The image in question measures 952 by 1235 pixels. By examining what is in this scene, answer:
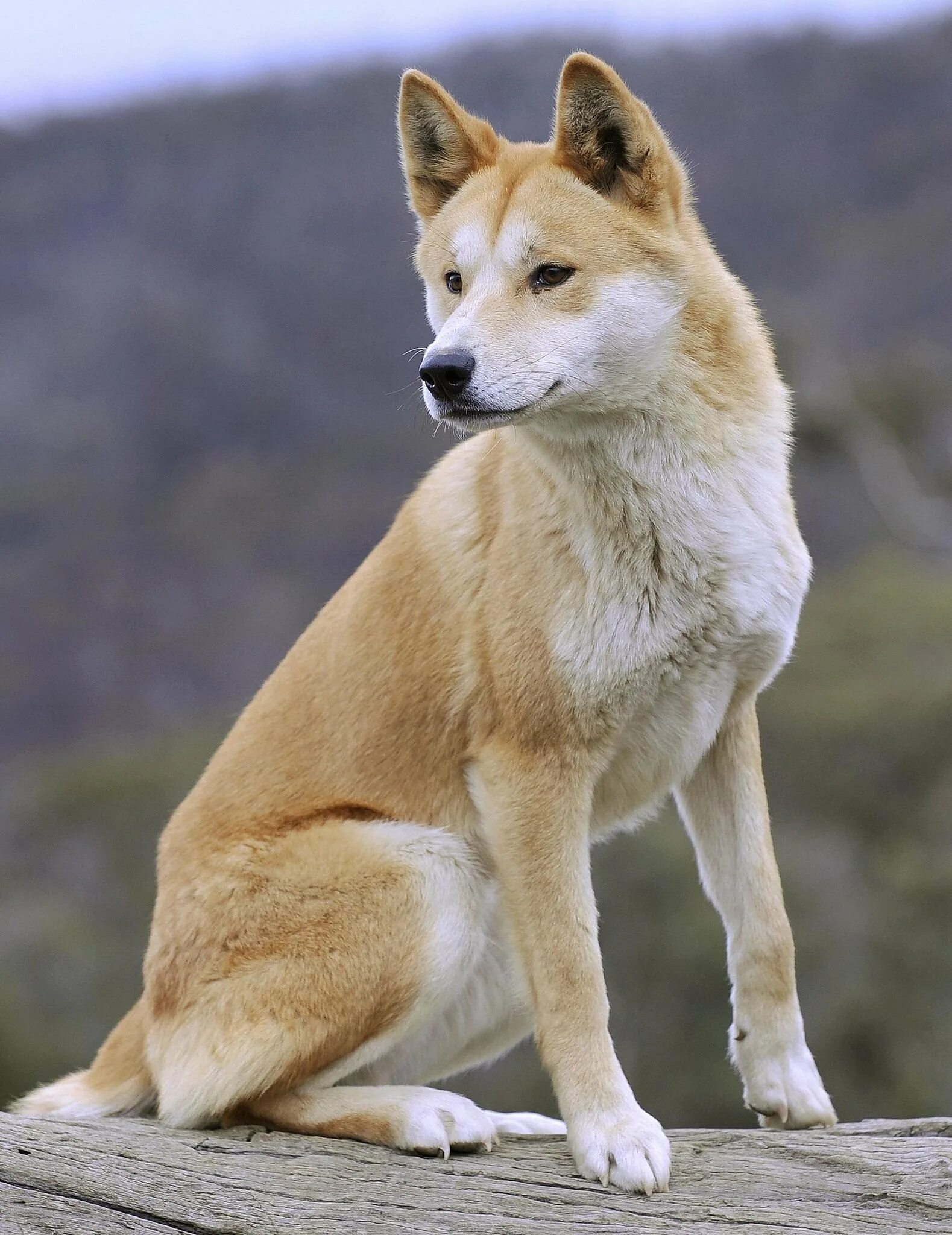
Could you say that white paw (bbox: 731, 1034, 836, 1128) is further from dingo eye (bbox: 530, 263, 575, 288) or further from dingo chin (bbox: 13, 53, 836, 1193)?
dingo eye (bbox: 530, 263, 575, 288)

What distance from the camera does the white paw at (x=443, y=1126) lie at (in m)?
3.47

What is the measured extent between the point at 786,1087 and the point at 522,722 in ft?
4.61

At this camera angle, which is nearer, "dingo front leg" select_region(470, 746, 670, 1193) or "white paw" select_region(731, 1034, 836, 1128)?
"dingo front leg" select_region(470, 746, 670, 1193)

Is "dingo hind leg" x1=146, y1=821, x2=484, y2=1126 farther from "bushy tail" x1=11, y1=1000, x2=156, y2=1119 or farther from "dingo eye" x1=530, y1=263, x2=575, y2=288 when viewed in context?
"dingo eye" x1=530, y1=263, x2=575, y2=288

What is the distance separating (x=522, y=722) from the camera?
11.6 ft

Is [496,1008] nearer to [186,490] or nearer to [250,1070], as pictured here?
[250,1070]

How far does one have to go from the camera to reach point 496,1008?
384cm

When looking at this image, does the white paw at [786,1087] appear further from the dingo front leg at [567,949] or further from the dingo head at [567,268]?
the dingo head at [567,268]

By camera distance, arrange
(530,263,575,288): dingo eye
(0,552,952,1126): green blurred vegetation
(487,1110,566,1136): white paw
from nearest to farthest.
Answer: (530,263,575,288): dingo eye < (487,1110,566,1136): white paw < (0,552,952,1126): green blurred vegetation

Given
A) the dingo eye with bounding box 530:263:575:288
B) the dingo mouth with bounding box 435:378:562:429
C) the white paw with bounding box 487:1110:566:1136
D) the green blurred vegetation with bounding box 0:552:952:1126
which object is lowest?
the green blurred vegetation with bounding box 0:552:952:1126

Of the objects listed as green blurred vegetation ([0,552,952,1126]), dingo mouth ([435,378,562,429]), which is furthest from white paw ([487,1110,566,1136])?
green blurred vegetation ([0,552,952,1126])

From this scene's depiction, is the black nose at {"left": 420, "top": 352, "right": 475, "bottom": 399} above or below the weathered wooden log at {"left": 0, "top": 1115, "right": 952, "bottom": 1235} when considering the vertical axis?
above

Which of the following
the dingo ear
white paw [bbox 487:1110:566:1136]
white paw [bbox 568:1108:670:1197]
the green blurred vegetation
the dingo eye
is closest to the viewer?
white paw [bbox 568:1108:670:1197]

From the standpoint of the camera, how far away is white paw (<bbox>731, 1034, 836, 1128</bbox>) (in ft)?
12.5
